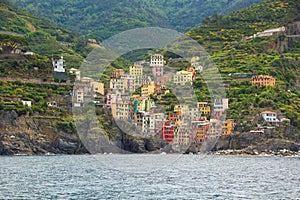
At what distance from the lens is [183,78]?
409 ft

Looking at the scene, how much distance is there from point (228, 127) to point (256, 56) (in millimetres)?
31657

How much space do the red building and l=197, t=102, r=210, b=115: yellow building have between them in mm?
6967

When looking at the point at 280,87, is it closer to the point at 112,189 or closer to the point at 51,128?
the point at 51,128

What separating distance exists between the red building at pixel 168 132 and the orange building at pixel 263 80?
19617 mm

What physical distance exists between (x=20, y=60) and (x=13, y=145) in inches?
1010

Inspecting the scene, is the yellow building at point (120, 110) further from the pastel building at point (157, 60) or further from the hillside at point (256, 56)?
the pastel building at point (157, 60)

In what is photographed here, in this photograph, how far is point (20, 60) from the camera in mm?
119750

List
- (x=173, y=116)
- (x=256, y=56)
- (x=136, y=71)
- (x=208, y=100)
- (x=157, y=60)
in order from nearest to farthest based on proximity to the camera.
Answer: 1. (x=173, y=116)
2. (x=208, y=100)
3. (x=136, y=71)
4. (x=256, y=56)
5. (x=157, y=60)

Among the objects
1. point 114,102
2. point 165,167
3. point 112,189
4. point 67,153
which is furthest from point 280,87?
point 112,189

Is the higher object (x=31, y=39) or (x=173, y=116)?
(x=31, y=39)

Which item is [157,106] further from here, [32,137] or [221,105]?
[32,137]

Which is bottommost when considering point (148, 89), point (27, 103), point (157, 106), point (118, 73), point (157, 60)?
point (157, 106)

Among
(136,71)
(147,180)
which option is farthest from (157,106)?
(147,180)

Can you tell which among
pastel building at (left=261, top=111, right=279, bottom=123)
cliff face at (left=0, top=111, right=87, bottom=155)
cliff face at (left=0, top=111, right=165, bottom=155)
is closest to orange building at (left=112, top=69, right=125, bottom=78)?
cliff face at (left=0, top=111, right=165, bottom=155)
